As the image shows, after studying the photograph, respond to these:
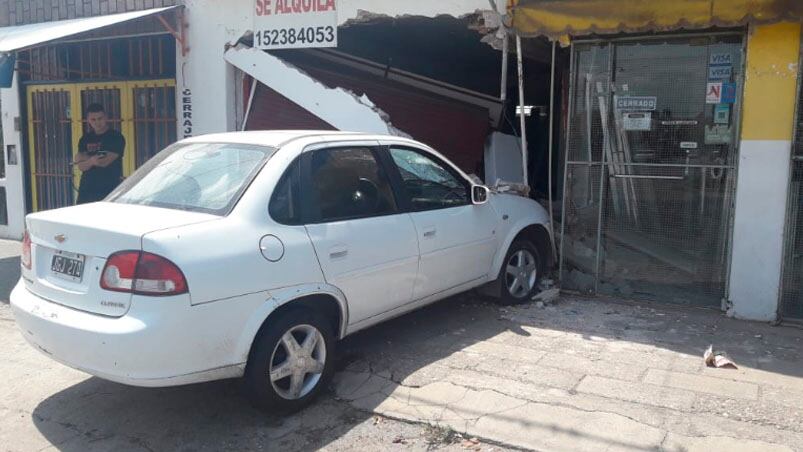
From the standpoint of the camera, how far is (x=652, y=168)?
6.62 m

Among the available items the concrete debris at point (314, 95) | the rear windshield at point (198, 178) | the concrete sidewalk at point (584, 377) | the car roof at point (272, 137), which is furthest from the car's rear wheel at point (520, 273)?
the rear windshield at point (198, 178)

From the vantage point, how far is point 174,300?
3.61 meters

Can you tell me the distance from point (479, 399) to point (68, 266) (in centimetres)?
263

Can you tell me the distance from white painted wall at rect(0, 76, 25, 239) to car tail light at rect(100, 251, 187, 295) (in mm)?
8116

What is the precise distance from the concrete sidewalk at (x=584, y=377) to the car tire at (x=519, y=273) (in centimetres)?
14

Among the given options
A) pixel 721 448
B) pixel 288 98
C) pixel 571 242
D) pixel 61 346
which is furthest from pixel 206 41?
pixel 721 448

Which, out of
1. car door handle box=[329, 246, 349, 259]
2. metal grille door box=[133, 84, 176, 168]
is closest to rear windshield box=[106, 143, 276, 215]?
car door handle box=[329, 246, 349, 259]

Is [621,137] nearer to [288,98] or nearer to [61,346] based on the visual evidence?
[288,98]

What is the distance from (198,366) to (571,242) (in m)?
4.50

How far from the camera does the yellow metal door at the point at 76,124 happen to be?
932cm

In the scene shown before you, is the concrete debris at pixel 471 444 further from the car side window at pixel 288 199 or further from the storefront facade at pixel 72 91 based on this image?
the storefront facade at pixel 72 91

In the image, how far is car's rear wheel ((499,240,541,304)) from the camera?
6.42 meters

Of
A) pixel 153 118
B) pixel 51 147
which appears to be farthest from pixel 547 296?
pixel 51 147

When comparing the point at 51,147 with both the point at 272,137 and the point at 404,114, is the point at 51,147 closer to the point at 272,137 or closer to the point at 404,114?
the point at 404,114
